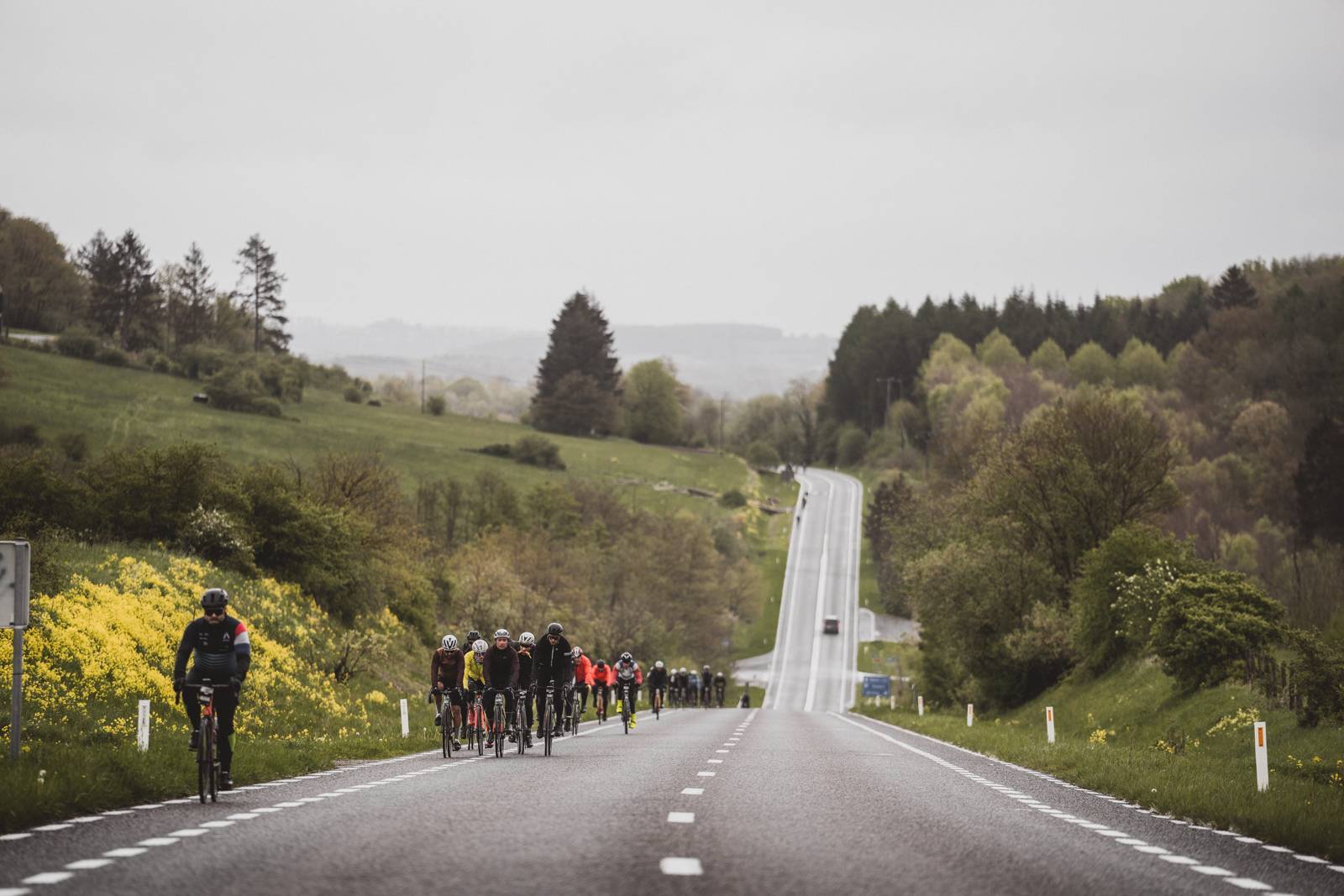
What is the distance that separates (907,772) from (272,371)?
395 ft

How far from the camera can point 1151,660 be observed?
147ft

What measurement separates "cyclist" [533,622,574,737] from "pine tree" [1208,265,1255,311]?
153 metres

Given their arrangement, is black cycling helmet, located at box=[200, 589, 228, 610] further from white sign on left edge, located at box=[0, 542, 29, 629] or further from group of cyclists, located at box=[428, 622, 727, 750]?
group of cyclists, located at box=[428, 622, 727, 750]

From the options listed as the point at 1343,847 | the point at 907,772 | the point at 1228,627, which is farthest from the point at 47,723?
the point at 1228,627

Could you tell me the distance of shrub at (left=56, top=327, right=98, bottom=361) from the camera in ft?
396

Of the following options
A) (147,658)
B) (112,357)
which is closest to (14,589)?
(147,658)

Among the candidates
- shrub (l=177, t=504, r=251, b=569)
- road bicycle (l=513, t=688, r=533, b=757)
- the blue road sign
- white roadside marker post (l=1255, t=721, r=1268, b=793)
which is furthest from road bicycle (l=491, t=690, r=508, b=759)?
the blue road sign

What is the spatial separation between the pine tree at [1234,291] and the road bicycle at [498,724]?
15535 cm

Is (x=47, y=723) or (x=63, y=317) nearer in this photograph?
(x=47, y=723)

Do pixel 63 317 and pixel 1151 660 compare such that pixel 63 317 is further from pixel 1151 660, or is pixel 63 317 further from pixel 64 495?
pixel 1151 660

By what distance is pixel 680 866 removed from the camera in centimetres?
962

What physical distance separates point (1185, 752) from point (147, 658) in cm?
2028

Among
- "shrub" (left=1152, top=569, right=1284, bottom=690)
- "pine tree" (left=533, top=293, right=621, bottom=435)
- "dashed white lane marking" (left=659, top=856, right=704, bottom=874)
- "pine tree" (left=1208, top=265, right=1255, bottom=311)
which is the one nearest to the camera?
"dashed white lane marking" (left=659, top=856, right=704, bottom=874)

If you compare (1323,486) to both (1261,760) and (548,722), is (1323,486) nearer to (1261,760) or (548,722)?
(548,722)
